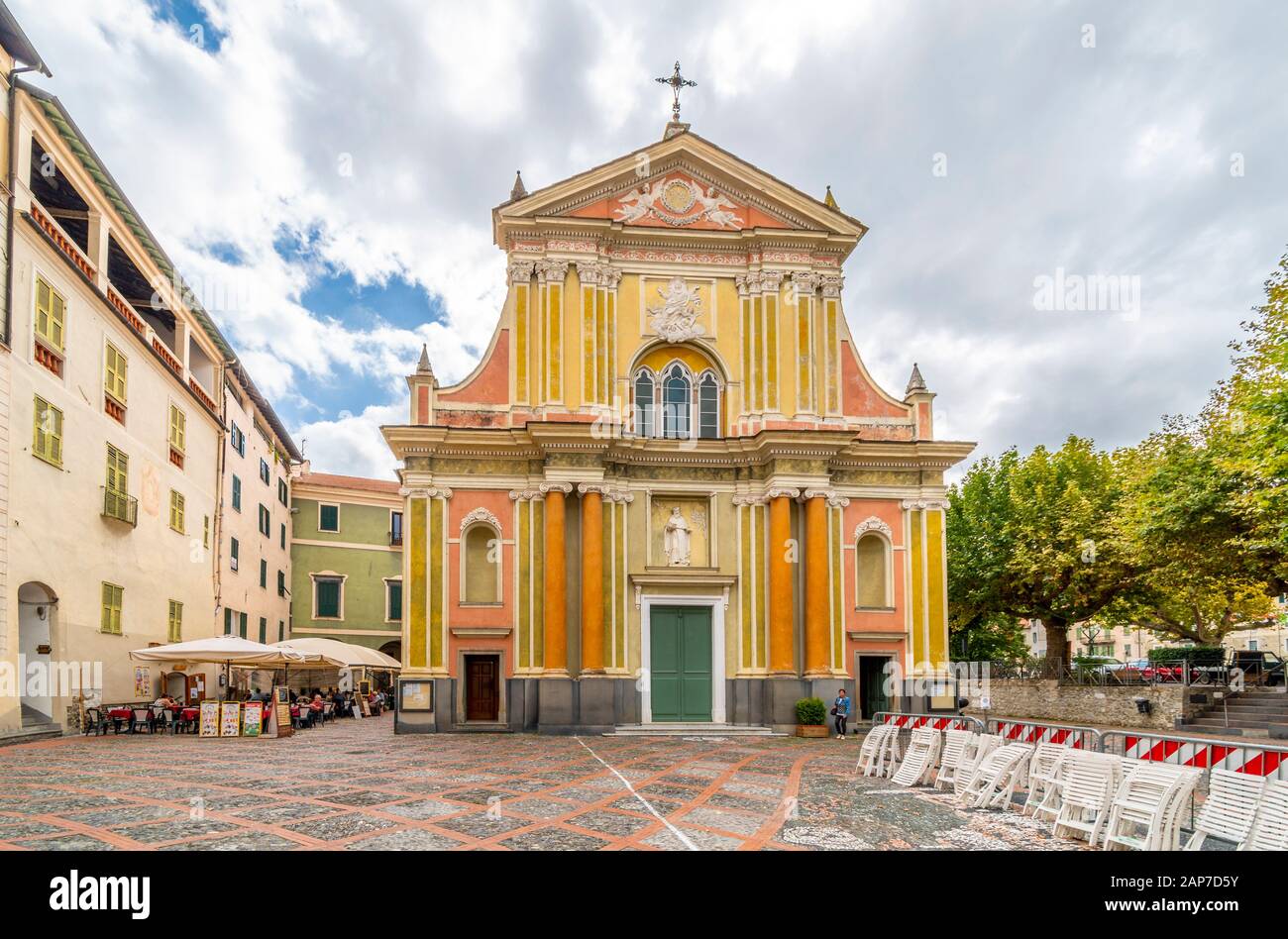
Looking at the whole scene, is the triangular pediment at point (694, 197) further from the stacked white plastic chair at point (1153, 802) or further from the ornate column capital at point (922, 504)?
the stacked white plastic chair at point (1153, 802)

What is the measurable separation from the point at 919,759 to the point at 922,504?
13212 mm

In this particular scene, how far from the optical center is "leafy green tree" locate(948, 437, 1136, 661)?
3378 centimetres

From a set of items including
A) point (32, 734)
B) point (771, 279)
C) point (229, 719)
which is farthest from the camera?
point (771, 279)

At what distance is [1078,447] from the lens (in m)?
38.2

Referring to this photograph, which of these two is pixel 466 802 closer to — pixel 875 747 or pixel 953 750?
pixel 953 750

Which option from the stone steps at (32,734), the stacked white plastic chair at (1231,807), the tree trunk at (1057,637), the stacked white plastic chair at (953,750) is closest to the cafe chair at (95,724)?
the stone steps at (32,734)

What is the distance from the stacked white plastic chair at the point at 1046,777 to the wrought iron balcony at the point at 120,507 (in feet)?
68.9

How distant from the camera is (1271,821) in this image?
780cm

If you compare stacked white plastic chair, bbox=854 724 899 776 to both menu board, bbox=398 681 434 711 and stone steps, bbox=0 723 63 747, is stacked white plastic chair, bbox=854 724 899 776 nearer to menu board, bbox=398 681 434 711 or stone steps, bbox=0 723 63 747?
menu board, bbox=398 681 434 711

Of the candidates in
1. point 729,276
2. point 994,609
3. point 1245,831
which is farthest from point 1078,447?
point 1245,831

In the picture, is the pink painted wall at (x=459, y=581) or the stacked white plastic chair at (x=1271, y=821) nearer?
the stacked white plastic chair at (x=1271, y=821)

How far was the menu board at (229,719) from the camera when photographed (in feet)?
75.7

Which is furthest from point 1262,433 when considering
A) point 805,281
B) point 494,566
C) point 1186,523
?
point 494,566

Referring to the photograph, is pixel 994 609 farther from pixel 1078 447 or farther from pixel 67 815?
pixel 67 815
